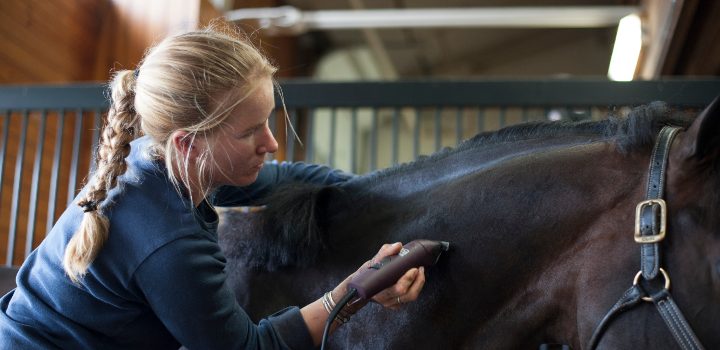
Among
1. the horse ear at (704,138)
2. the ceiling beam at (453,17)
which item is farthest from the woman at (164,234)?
the ceiling beam at (453,17)

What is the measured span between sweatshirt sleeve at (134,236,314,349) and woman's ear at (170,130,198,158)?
0.13 meters

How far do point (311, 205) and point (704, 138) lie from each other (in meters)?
0.61

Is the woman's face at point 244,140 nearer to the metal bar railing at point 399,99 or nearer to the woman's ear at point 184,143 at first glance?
the woman's ear at point 184,143

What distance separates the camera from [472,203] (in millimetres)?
1136

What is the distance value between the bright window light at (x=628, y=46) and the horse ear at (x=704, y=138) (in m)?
3.62

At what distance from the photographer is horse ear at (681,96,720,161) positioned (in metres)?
0.92

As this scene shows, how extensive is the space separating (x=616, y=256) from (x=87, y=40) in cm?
385

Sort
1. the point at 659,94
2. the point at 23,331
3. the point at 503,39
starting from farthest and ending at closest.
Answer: the point at 503,39 → the point at 659,94 → the point at 23,331

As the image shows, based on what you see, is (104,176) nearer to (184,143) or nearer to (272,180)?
(184,143)

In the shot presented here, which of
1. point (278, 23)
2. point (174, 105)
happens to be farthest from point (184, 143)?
point (278, 23)

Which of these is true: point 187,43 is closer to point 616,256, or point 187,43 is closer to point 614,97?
point 616,256

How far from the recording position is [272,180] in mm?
1447

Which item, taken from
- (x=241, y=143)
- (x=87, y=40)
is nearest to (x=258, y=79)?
(x=241, y=143)

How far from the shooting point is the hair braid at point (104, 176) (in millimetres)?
1017
